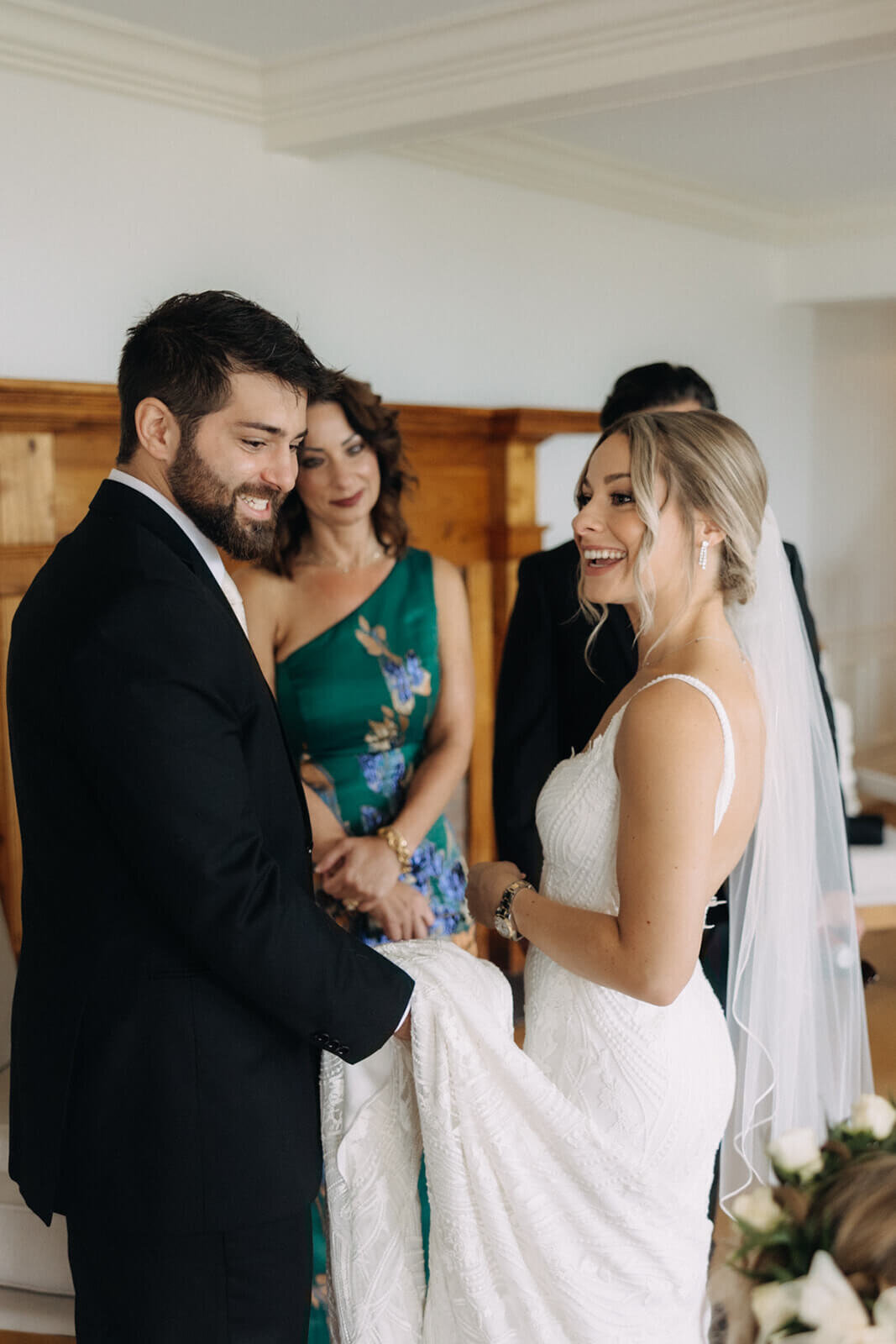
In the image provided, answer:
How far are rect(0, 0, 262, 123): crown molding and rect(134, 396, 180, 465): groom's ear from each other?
6.01 feet

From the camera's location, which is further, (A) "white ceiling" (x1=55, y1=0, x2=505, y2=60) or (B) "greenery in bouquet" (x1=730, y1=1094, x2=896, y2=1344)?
(A) "white ceiling" (x1=55, y1=0, x2=505, y2=60)

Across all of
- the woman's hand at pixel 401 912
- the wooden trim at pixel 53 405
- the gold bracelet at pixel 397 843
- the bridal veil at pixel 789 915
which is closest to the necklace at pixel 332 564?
the gold bracelet at pixel 397 843

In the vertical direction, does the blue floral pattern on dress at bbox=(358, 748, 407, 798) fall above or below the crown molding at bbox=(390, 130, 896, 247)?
below

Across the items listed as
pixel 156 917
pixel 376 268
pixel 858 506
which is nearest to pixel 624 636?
pixel 156 917

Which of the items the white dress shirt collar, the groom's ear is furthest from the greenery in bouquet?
the groom's ear

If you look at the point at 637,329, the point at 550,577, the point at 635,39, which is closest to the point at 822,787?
the point at 550,577

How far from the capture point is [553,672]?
2359 millimetres

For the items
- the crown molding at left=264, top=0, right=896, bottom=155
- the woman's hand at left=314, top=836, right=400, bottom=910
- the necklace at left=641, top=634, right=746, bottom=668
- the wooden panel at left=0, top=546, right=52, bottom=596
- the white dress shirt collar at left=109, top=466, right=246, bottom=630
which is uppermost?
the crown molding at left=264, top=0, right=896, bottom=155

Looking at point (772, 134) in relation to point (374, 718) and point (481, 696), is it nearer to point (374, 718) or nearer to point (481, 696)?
point (481, 696)

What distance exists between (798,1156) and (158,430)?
1086mm

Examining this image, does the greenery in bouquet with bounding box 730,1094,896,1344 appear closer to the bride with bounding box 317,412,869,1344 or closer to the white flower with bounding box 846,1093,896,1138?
the white flower with bounding box 846,1093,896,1138

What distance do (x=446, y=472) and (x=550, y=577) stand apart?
2058mm

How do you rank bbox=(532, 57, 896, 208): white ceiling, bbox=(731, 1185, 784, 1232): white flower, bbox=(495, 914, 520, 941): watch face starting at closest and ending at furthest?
bbox=(731, 1185, 784, 1232): white flower, bbox=(495, 914, 520, 941): watch face, bbox=(532, 57, 896, 208): white ceiling

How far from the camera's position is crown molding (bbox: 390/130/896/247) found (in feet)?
13.6
